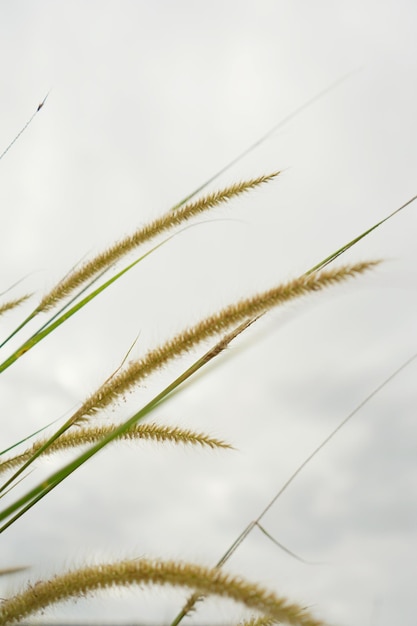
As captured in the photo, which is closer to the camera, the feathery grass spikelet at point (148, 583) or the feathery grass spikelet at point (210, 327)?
the feathery grass spikelet at point (148, 583)

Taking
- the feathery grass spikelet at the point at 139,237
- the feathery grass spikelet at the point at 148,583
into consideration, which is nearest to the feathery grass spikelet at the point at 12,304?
the feathery grass spikelet at the point at 139,237

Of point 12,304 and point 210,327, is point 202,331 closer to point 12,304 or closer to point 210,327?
point 210,327

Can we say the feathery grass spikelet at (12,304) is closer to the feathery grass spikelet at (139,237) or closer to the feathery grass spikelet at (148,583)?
the feathery grass spikelet at (139,237)

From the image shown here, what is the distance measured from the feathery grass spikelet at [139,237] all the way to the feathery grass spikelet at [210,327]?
1.48 ft

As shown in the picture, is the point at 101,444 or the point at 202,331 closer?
the point at 101,444

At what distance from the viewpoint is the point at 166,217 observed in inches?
77.6

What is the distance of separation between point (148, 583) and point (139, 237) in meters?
1.07

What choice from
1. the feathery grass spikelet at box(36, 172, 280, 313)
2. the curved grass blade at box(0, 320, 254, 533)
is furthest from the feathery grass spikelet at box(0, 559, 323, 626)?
the feathery grass spikelet at box(36, 172, 280, 313)

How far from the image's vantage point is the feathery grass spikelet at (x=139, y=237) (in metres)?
1.95

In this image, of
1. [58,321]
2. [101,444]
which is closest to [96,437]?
[58,321]

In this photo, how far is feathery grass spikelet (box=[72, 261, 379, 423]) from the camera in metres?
1.27

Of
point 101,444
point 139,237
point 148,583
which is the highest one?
point 139,237

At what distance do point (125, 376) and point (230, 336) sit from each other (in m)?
0.38

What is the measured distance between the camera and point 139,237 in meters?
1.95
